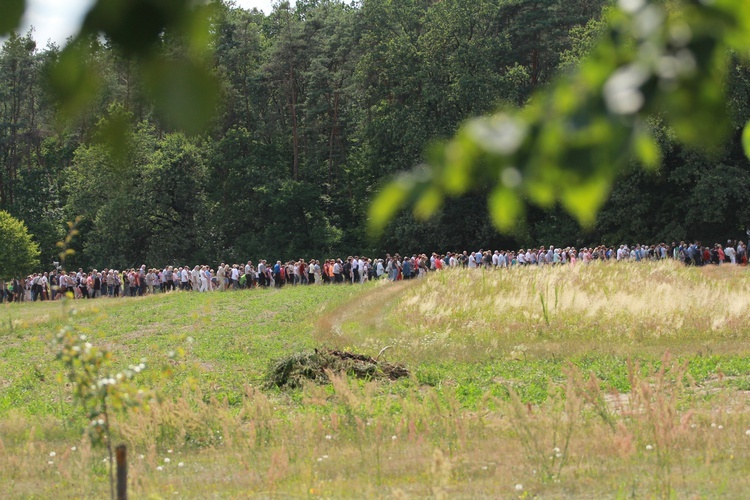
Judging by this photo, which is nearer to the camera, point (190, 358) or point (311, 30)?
point (190, 358)

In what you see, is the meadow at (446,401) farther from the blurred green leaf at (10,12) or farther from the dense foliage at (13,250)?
the dense foliage at (13,250)

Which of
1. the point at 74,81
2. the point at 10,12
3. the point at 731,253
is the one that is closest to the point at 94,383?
the point at 74,81

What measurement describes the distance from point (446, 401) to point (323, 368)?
338 cm

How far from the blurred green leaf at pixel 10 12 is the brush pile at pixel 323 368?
1339 centimetres

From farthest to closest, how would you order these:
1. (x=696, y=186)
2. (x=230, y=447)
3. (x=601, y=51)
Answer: (x=696, y=186)
(x=230, y=447)
(x=601, y=51)

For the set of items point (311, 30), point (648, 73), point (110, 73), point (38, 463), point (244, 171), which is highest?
point (311, 30)

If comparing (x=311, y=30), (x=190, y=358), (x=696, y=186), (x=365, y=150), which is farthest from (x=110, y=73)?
(x=311, y=30)

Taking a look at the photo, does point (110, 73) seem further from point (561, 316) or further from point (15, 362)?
point (15, 362)

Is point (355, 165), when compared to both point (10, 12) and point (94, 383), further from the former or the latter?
A: point (10, 12)

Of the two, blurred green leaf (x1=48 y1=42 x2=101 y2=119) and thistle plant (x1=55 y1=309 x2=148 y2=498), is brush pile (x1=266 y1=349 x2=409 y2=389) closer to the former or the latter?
thistle plant (x1=55 y1=309 x2=148 y2=498)

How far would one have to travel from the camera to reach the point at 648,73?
222 cm

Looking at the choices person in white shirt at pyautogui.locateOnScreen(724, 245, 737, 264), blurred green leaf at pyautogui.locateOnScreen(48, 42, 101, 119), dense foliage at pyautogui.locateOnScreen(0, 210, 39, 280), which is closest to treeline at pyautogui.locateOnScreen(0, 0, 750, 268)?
dense foliage at pyautogui.locateOnScreen(0, 210, 39, 280)

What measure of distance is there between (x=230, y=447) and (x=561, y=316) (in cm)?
1277

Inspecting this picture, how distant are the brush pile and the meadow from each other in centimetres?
34
